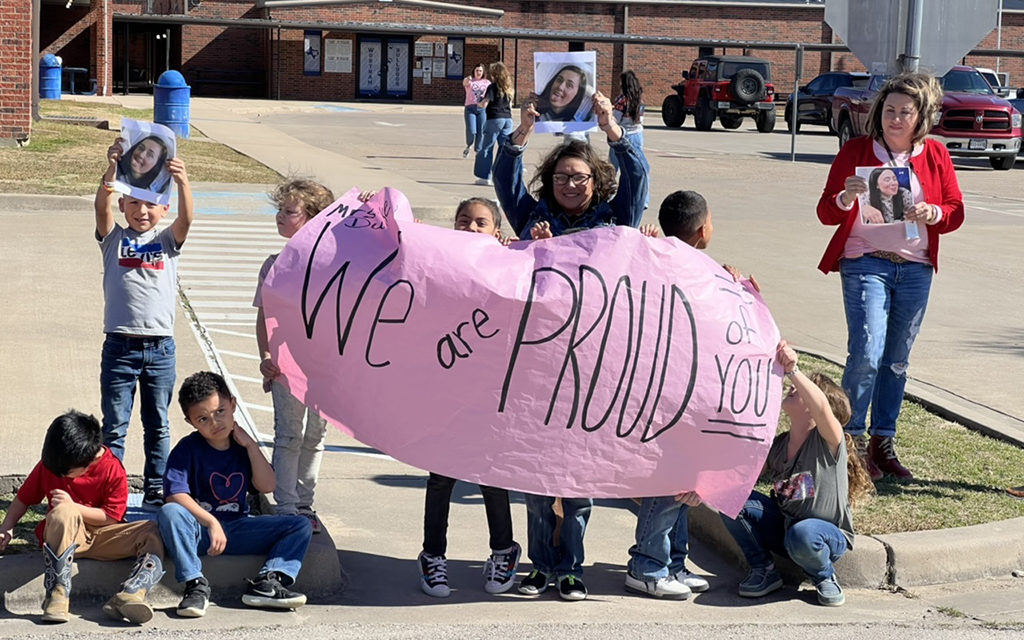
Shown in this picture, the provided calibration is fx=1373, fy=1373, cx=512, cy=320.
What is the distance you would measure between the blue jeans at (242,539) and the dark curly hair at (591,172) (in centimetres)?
166

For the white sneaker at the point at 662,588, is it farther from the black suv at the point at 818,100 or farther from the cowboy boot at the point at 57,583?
the black suv at the point at 818,100

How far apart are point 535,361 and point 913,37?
9.25ft

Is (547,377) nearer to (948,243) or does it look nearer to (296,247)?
(296,247)

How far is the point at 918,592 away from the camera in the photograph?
5.46 m

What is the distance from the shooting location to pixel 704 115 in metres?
42.2

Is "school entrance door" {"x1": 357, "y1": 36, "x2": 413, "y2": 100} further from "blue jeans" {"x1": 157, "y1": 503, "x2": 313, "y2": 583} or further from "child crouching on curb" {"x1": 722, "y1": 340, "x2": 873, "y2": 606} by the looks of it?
Result: "blue jeans" {"x1": 157, "y1": 503, "x2": 313, "y2": 583}

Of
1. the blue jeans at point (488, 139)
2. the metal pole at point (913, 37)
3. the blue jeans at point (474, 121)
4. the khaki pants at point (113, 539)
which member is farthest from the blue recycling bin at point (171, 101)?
the khaki pants at point (113, 539)

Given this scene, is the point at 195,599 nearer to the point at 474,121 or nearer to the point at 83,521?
the point at 83,521

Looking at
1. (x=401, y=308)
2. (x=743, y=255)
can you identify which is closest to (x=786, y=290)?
(x=743, y=255)

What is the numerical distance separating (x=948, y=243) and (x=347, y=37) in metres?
42.2

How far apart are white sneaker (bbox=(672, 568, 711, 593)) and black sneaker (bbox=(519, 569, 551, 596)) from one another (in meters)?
0.51

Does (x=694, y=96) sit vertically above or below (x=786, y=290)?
above

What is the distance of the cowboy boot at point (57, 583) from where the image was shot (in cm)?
468

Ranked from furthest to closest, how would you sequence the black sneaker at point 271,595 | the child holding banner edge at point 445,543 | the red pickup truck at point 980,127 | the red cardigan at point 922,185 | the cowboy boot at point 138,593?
the red pickup truck at point 980,127 → the red cardigan at point 922,185 → the child holding banner edge at point 445,543 → the black sneaker at point 271,595 → the cowboy boot at point 138,593
